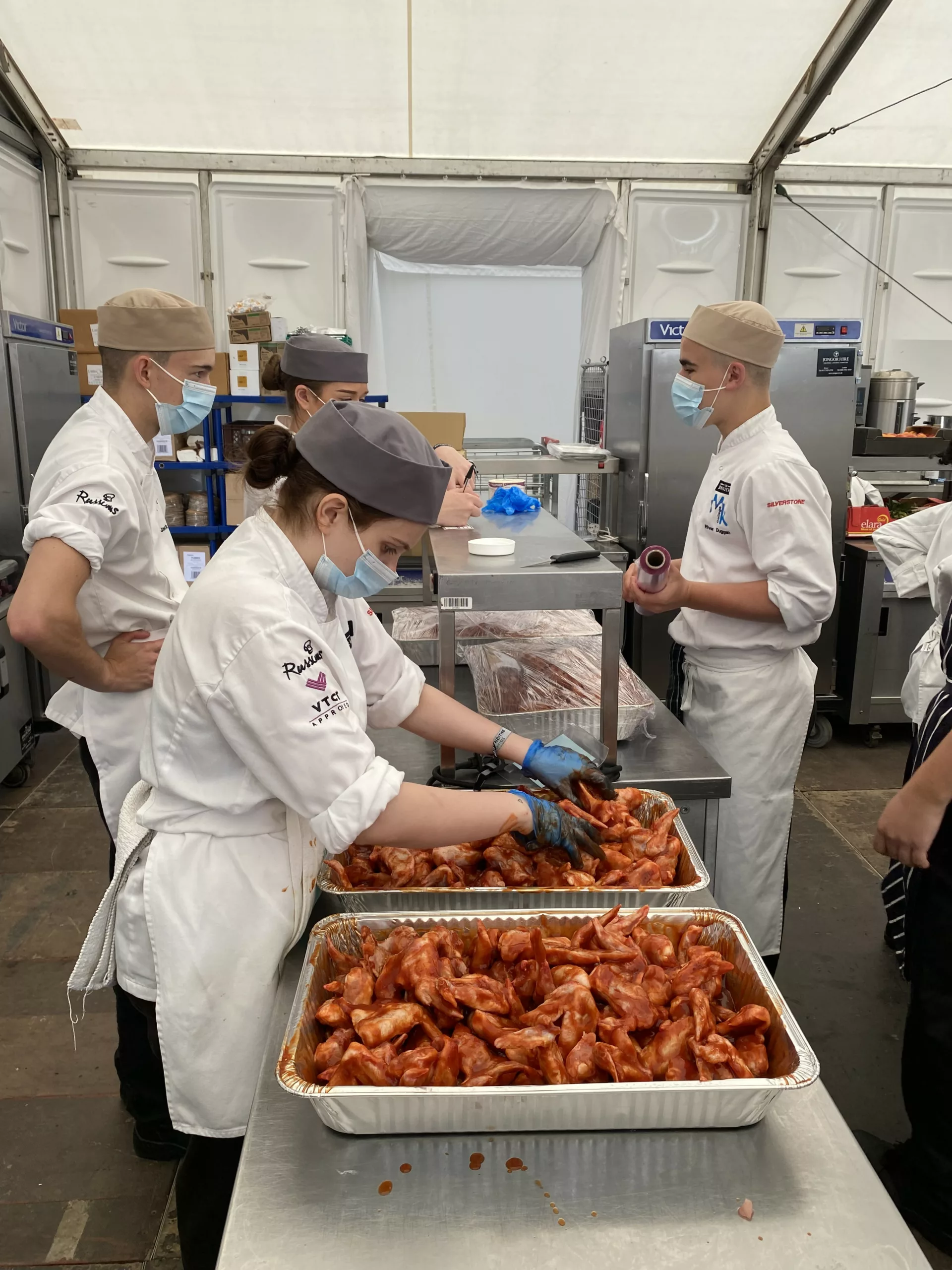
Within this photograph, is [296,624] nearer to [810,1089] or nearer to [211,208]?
[810,1089]

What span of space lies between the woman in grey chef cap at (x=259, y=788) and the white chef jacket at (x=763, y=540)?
1.21 meters

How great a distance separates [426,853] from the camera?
1.72 metres

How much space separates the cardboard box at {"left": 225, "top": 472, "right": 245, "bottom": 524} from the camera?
19.3 ft

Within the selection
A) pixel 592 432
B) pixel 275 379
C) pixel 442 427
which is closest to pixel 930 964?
pixel 275 379

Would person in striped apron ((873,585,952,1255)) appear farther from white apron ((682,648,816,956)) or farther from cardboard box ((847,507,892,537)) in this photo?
cardboard box ((847,507,892,537))

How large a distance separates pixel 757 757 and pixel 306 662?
1.76 metres

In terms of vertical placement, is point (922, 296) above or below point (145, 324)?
above

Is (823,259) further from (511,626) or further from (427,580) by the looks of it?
(511,626)

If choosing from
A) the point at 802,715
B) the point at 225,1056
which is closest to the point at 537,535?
the point at 802,715

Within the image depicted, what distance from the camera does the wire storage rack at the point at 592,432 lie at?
5508mm

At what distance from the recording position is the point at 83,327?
19.2 ft

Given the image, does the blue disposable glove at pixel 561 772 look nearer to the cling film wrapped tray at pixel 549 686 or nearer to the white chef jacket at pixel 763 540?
→ the cling film wrapped tray at pixel 549 686

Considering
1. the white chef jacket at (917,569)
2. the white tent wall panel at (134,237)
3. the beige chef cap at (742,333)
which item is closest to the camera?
the beige chef cap at (742,333)

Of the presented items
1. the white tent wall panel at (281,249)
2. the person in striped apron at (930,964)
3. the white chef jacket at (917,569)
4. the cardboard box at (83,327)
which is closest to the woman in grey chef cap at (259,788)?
the person in striped apron at (930,964)
